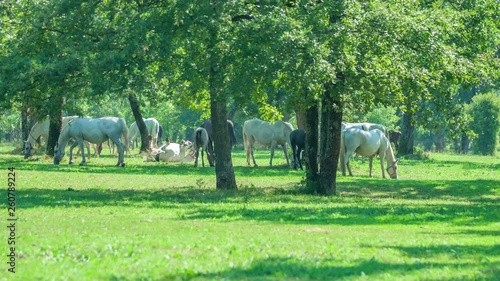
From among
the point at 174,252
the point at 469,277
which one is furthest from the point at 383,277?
the point at 174,252

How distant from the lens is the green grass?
11.8 m

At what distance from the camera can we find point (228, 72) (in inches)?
947

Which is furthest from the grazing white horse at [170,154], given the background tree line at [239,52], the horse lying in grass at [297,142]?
the background tree line at [239,52]

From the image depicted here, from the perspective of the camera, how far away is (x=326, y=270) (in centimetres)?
1188

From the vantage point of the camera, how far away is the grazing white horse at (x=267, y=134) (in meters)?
47.6

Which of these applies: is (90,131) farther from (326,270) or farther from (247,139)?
(326,270)

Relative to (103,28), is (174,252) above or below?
below

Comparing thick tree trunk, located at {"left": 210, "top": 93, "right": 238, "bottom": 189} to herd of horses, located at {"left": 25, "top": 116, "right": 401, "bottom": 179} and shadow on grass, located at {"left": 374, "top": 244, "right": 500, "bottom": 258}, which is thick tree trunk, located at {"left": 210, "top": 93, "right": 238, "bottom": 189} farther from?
shadow on grass, located at {"left": 374, "top": 244, "right": 500, "bottom": 258}

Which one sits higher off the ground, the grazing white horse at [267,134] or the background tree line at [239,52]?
the background tree line at [239,52]

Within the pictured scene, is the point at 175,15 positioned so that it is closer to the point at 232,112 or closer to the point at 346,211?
the point at 346,211

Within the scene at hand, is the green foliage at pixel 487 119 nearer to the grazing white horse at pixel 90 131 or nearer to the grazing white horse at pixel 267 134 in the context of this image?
the grazing white horse at pixel 267 134

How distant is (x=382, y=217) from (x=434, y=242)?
4.51 meters

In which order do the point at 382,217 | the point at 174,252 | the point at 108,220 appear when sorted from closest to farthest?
the point at 174,252
the point at 108,220
the point at 382,217

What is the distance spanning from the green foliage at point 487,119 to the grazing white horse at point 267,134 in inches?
1714
